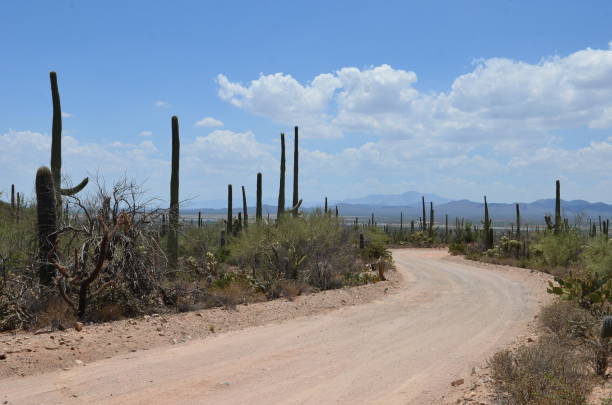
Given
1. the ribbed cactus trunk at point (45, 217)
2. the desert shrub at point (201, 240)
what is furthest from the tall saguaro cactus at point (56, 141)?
the desert shrub at point (201, 240)

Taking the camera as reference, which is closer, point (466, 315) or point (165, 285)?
point (165, 285)

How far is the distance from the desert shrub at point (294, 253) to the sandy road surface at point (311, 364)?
3481 mm

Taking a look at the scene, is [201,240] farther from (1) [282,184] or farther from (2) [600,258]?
(2) [600,258]

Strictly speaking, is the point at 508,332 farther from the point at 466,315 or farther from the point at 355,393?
the point at 355,393

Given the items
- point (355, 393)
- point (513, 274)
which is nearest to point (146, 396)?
point (355, 393)

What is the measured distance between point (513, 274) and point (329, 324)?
14.8m

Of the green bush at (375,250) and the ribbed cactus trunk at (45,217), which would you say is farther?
the green bush at (375,250)

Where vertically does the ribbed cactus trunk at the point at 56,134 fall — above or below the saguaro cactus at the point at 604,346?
above

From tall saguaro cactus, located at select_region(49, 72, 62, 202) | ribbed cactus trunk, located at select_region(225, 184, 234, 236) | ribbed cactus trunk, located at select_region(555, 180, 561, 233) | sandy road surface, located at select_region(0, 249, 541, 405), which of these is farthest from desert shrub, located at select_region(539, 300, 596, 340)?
ribbed cactus trunk, located at select_region(225, 184, 234, 236)

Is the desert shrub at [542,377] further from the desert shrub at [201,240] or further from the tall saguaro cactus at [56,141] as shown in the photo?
the desert shrub at [201,240]

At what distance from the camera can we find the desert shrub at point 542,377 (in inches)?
264

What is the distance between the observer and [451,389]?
8289 mm

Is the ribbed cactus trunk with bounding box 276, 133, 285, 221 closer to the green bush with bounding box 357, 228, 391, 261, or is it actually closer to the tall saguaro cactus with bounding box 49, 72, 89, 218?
the green bush with bounding box 357, 228, 391, 261

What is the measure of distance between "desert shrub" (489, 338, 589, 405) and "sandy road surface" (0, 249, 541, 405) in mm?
1007
